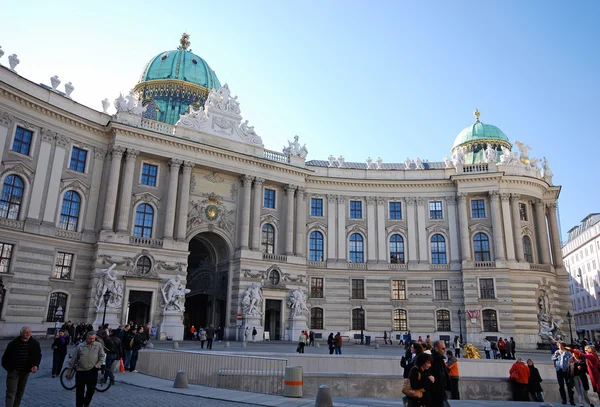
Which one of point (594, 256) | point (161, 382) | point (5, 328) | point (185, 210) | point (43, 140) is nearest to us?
point (161, 382)

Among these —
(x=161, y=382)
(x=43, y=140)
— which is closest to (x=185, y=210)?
(x=43, y=140)

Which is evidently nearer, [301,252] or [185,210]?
[185,210]

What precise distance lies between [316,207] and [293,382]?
116 feet

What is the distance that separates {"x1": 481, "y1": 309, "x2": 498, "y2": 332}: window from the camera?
4375 centimetres

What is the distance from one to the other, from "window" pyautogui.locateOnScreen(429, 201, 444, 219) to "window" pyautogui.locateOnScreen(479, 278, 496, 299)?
7.58 meters

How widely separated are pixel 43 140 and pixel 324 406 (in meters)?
31.5

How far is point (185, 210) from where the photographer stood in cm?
3966

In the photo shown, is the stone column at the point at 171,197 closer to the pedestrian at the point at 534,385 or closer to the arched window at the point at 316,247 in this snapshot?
the arched window at the point at 316,247

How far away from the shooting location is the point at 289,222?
4497 cm

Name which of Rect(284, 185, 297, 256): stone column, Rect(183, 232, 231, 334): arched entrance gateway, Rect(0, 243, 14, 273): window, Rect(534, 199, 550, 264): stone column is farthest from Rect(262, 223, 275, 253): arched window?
Rect(534, 199, 550, 264): stone column

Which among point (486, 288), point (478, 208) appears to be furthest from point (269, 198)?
point (486, 288)

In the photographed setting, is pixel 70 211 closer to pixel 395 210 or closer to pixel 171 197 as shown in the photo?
pixel 171 197

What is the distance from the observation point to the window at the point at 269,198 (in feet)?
149

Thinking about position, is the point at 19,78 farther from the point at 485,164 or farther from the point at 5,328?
the point at 485,164
